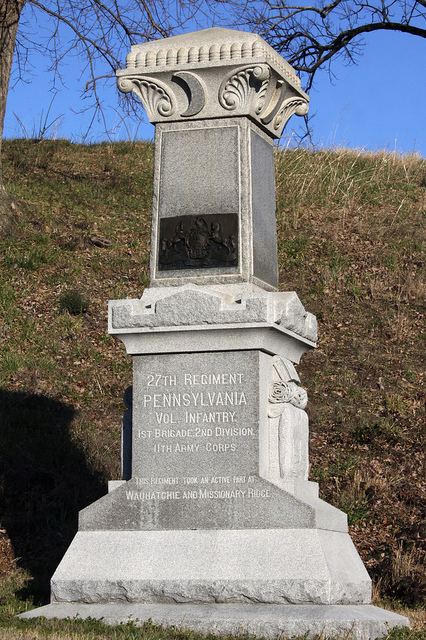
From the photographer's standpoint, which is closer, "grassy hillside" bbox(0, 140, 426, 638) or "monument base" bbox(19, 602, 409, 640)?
"monument base" bbox(19, 602, 409, 640)

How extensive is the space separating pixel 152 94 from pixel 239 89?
0.81m

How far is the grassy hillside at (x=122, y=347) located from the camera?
10.8m

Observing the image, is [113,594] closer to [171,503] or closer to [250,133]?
[171,503]

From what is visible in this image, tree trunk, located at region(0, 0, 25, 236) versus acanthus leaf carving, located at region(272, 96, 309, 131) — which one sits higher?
tree trunk, located at region(0, 0, 25, 236)

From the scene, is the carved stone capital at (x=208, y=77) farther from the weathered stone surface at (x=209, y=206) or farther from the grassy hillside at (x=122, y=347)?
the grassy hillside at (x=122, y=347)

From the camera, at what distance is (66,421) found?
12688mm

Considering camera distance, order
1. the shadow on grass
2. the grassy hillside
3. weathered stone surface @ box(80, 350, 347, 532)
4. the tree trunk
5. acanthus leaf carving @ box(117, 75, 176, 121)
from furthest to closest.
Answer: the tree trunk, the grassy hillside, the shadow on grass, acanthus leaf carving @ box(117, 75, 176, 121), weathered stone surface @ box(80, 350, 347, 532)

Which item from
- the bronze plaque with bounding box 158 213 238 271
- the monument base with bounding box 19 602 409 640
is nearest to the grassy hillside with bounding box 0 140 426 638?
the monument base with bounding box 19 602 409 640

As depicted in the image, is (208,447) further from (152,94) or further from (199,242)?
(152,94)

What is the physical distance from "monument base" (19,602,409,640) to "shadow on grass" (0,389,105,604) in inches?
118

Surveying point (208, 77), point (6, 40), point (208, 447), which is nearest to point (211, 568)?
point (208, 447)

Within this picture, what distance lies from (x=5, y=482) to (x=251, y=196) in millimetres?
5538

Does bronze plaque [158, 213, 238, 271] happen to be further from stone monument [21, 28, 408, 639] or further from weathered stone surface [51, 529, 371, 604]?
weathered stone surface [51, 529, 371, 604]

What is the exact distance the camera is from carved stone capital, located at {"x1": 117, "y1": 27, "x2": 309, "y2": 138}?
7.77 meters
